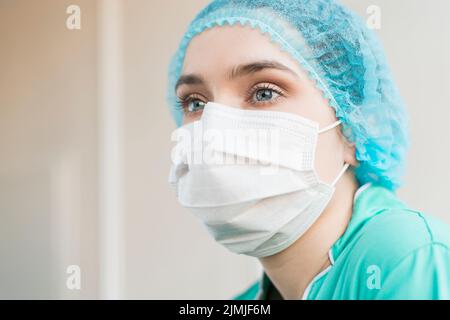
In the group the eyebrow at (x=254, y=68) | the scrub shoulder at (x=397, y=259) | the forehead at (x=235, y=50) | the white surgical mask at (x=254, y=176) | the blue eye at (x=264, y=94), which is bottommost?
the scrub shoulder at (x=397, y=259)

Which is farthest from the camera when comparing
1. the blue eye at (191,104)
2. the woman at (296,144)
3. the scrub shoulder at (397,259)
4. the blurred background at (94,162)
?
the blurred background at (94,162)

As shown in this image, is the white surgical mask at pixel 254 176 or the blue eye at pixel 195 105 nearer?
the white surgical mask at pixel 254 176

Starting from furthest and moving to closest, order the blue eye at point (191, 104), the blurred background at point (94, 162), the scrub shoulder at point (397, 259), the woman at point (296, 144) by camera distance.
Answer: the blurred background at point (94, 162) → the blue eye at point (191, 104) → the woman at point (296, 144) → the scrub shoulder at point (397, 259)

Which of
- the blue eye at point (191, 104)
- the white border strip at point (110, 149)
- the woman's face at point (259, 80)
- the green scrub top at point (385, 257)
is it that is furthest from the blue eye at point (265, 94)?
the white border strip at point (110, 149)

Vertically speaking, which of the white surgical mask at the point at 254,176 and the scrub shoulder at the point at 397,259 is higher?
the white surgical mask at the point at 254,176

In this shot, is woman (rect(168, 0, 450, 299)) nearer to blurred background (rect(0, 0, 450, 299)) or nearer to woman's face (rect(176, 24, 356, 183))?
woman's face (rect(176, 24, 356, 183))

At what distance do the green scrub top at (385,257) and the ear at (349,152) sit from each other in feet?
0.19

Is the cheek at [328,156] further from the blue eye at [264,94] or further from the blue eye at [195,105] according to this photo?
the blue eye at [195,105]

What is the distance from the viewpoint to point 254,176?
0.79m

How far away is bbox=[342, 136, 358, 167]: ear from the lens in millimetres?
867

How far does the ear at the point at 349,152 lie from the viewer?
0.87 m

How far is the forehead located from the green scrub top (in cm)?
27
